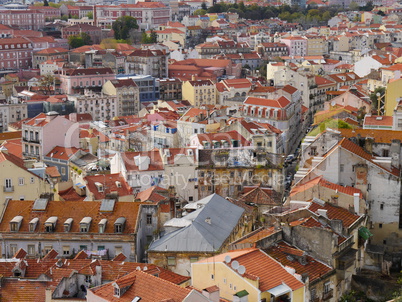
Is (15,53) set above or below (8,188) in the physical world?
below

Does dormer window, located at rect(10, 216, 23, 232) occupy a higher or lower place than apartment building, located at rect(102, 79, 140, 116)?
higher

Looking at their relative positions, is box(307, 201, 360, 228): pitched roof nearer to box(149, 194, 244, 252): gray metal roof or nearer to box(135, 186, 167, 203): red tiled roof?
box(149, 194, 244, 252): gray metal roof

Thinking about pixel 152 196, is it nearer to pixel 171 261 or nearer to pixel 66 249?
pixel 66 249

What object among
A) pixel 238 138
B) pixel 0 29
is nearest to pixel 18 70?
pixel 0 29

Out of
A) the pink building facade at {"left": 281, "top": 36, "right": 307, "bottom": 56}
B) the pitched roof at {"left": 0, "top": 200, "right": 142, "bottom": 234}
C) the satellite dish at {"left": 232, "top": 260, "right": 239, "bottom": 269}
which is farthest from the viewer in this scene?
the pink building facade at {"left": 281, "top": 36, "right": 307, "bottom": 56}

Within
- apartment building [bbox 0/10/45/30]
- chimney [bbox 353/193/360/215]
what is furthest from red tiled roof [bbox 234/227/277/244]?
apartment building [bbox 0/10/45/30]

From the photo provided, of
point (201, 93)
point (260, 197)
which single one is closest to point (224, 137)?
point (260, 197)

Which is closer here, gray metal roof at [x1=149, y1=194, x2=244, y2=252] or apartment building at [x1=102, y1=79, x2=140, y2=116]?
gray metal roof at [x1=149, y1=194, x2=244, y2=252]
